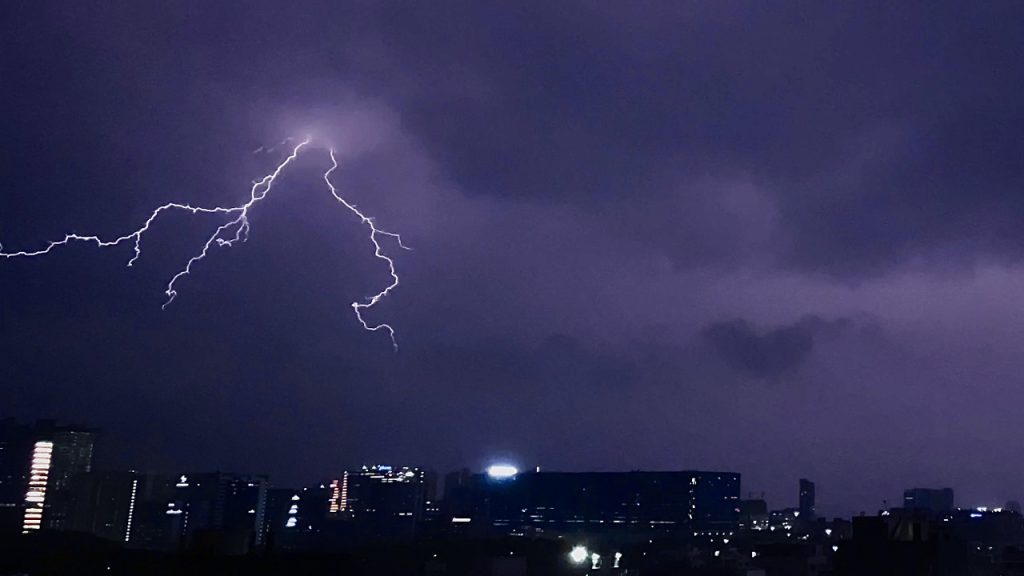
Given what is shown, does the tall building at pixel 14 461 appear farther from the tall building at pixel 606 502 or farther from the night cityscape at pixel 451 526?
the tall building at pixel 606 502

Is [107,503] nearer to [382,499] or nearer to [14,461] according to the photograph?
[14,461]

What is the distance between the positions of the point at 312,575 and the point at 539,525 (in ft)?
416

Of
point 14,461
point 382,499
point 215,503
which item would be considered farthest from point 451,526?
point 14,461

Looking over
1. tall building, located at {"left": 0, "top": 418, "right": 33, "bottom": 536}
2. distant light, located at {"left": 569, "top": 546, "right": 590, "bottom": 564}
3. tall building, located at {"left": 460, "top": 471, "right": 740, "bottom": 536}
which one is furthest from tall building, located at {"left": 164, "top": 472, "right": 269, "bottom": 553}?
distant light, located at {"left": 569, "top": 546, "right": 590, "bottom": 564}

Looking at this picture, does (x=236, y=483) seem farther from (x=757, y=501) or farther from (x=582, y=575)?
(x=582, y=575)

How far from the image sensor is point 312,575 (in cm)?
3888

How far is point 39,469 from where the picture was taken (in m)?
120

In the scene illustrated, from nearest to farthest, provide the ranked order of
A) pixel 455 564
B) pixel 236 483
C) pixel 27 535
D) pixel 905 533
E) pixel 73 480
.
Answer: pixel 905 533 → pixel 455 564 → pixel 27 535 → pixel 73 480 → pixel 236 483

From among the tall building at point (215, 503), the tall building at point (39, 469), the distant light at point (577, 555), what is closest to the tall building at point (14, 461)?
the tall building at point (39, 469)

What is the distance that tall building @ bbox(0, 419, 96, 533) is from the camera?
116m

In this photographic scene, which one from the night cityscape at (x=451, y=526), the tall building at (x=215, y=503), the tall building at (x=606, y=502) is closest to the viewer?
the night cityscape at (x=451, y=526)

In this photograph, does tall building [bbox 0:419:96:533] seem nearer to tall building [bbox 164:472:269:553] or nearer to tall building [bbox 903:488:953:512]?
tall building [bbox 164:472:269:553]

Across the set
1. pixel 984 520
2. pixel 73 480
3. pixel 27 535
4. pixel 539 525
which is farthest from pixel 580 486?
pixel 27 535

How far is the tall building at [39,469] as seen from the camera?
11562 cm
